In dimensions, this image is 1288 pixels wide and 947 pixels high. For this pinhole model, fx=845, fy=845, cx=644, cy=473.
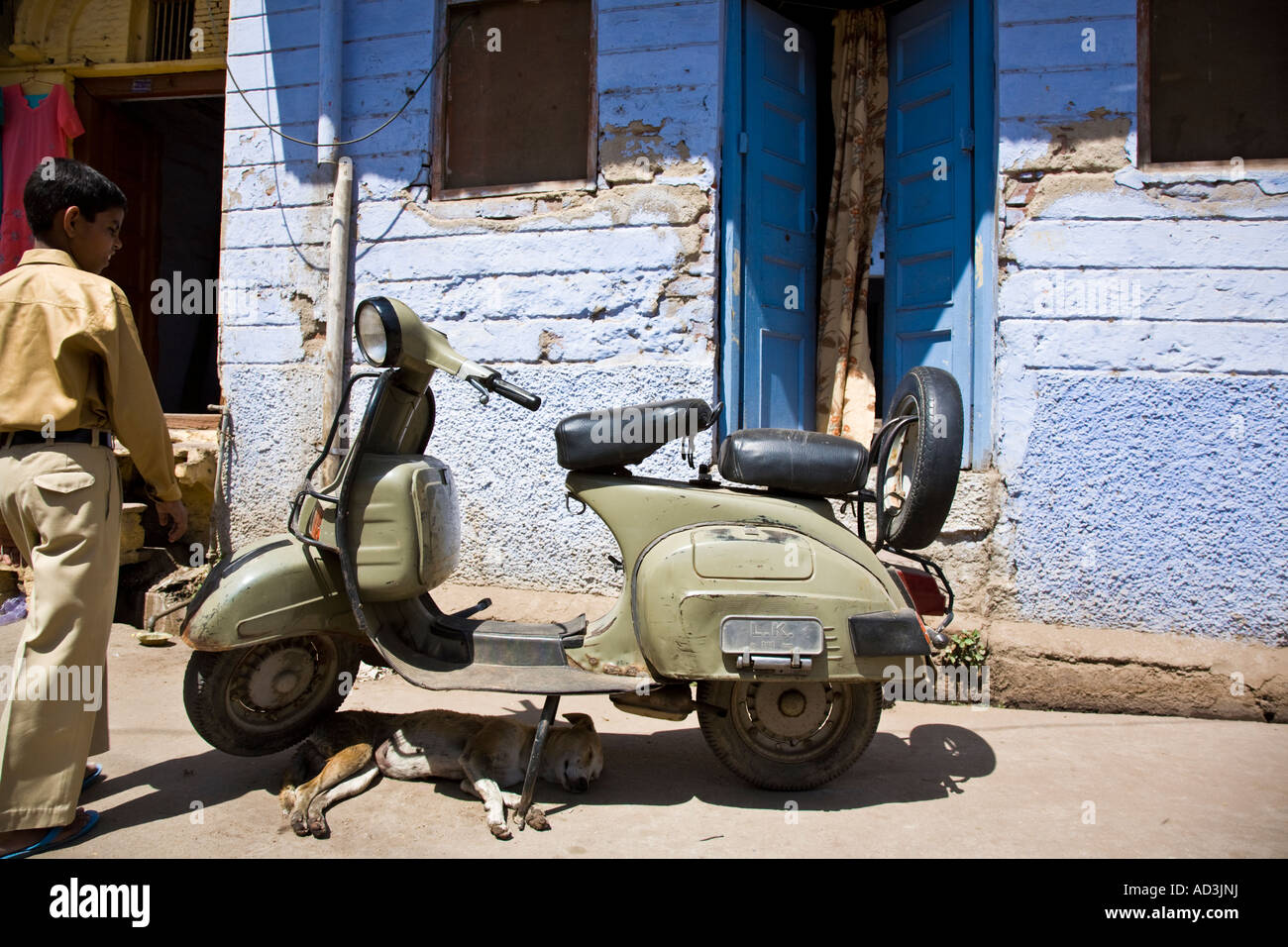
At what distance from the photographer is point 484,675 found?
9.06 ft

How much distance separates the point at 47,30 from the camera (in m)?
7.21

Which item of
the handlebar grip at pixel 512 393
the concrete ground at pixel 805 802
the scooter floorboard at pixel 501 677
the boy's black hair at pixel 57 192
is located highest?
the boy's black hair at pixel 57 192

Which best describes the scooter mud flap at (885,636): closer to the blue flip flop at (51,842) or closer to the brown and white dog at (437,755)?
the brown and white dog at (437,755)

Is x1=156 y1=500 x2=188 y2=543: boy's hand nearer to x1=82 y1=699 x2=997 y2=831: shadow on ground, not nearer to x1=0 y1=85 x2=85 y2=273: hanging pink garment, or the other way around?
x1=82 y1=699 x2=997 y2=831: shadow on ground

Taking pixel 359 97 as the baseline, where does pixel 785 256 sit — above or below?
below

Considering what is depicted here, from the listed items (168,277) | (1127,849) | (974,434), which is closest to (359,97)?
(974,434)

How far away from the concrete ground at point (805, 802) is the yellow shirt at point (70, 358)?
3.68ft

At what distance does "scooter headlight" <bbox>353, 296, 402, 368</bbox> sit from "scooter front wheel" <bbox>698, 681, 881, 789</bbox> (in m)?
1.48

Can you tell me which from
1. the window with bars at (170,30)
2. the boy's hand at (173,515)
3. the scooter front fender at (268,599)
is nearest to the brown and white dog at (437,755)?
the scooter front fender at (268,599)

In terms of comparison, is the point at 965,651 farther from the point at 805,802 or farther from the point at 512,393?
the point at 512,393

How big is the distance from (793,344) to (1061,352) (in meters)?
1.51

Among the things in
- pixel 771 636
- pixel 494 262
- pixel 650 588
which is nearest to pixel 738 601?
pixel 771 636

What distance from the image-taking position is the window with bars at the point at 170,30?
7230mm

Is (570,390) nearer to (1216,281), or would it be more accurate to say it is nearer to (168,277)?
(1216,281)
